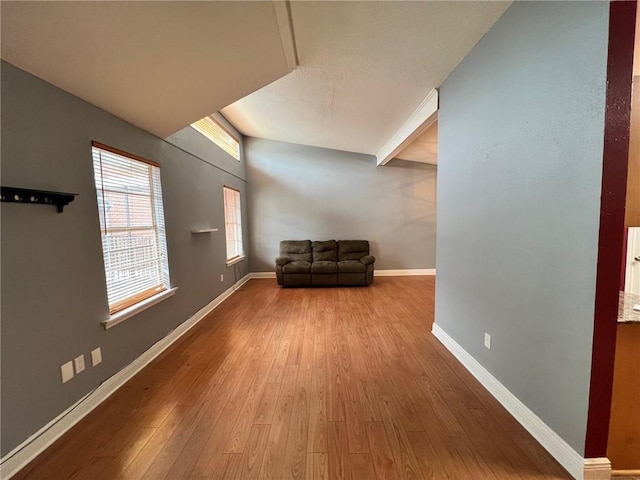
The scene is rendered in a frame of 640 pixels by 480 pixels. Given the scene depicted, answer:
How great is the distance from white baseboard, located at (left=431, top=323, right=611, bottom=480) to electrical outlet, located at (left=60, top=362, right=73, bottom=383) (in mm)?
2871

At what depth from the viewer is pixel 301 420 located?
177 cm

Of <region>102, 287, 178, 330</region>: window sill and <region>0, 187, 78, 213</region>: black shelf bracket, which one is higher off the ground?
<region>0, 187, 78, 213</region>: black shelf bracket

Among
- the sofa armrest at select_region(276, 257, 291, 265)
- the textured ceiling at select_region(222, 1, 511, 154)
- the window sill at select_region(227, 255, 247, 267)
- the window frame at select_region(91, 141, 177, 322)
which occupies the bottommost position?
the sofa armrest at select_region(276, 257, 291, 265)

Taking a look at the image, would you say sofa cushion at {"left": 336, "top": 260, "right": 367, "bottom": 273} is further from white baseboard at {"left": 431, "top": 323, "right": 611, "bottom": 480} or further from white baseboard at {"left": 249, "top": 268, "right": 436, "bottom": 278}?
white baseboard at {"left": 431, "top": 323, "right": 611, "bottom": 480}

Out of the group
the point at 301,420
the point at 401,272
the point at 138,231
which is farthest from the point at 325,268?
the point at 301,420

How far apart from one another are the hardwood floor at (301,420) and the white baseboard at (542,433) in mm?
45

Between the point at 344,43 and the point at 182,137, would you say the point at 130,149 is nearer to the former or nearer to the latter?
the point at 182,137

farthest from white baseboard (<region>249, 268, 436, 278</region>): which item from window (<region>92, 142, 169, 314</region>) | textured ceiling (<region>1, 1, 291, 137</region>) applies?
textured ceiling (<region>1, 1, 291, 137</region>)

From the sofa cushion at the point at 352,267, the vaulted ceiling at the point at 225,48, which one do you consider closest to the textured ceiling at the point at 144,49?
the vaulted ceiling at the point at 225,48

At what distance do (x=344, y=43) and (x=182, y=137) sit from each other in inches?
86.2

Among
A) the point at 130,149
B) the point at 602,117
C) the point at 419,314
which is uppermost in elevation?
the point at 130,149

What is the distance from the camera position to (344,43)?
2170 millimetres

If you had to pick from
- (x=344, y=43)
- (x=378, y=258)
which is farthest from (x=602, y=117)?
(x=378, y=258)

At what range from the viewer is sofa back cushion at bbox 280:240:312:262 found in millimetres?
5820
